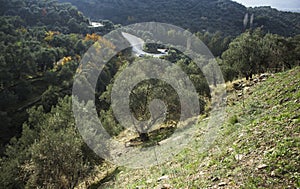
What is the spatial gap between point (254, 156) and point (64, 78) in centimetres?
5933

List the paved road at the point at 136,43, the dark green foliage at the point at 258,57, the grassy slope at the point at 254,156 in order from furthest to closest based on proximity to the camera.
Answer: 1. the paved road at the point at 136,43
2. the dark green foliage at the point at 258,57
3. the grassy slope at the point at 254,156

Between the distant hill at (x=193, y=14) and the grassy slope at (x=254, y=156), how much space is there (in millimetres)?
117052

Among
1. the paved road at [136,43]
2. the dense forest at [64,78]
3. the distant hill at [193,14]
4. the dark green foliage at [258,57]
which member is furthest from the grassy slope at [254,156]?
the distant hill at [193,14]

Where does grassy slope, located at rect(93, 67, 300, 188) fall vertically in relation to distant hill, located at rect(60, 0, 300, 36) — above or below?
below

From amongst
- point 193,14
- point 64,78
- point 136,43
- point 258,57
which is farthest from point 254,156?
point 193,14

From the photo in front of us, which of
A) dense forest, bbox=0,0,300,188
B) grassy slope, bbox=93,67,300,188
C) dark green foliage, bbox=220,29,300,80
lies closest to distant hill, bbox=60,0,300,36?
dense forest, bbox=0,0,300,188

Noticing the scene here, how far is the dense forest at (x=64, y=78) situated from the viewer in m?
18.1

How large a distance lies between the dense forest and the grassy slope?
8.82 metres

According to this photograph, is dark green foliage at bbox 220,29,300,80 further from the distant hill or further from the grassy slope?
the distant hill

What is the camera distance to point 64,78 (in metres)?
61.5

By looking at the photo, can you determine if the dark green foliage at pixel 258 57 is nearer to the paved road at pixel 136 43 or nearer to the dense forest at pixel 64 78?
the dense forest at pixel 64 78

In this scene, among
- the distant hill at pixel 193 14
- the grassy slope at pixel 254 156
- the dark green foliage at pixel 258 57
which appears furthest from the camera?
the distant hill at pixel 193 14

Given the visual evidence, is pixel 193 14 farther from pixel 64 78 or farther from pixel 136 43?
pixel 64 78

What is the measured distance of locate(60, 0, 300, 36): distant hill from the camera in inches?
5025
